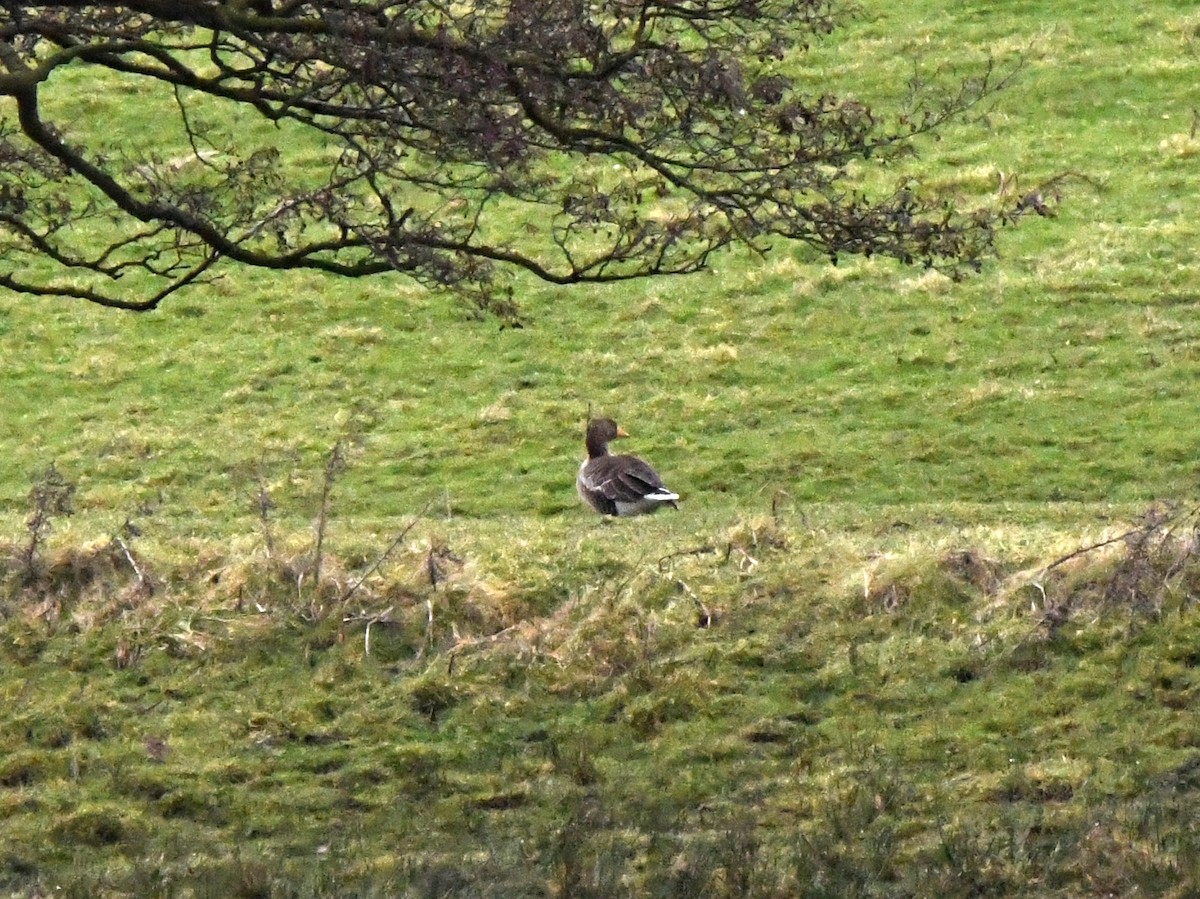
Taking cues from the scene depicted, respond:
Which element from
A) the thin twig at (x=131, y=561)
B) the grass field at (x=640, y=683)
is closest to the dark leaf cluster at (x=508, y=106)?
the thin twig at (x=131, y=561)

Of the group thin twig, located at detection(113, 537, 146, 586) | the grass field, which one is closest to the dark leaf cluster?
thin twig, located at detection(113, 537, 146, 586)

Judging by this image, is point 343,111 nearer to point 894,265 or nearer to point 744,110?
point 744,110

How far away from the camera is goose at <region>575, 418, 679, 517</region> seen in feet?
62.8

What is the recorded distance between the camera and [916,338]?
85.6ft

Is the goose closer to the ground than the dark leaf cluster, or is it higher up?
closer to the ground

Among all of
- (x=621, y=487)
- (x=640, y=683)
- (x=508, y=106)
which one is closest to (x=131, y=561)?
(x=640, y=683)

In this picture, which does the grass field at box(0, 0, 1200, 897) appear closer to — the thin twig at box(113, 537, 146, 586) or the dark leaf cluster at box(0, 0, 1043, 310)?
the thin twig at box(113, 537, 146, 586)

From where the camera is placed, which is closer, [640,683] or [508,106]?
[508,106]

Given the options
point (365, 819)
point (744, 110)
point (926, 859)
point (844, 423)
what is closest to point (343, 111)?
point (744, 110)

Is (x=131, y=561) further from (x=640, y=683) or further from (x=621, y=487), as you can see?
(x=621, y=487)

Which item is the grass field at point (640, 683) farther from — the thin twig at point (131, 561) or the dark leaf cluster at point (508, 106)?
the dark leaf cluster at point (508, 106)

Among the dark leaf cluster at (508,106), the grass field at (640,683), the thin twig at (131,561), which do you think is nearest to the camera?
the dark leaf cluster at (508,106)

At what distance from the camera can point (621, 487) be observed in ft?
63.0

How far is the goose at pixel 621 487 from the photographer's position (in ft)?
62.8
